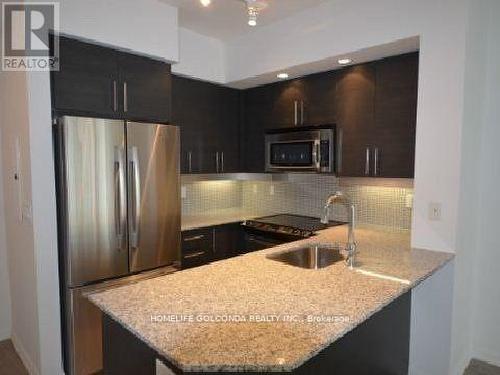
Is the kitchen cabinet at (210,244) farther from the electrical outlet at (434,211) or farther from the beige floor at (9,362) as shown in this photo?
the electrical outlet at (434,211)

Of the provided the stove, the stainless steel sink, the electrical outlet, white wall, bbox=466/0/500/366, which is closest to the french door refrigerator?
the stove

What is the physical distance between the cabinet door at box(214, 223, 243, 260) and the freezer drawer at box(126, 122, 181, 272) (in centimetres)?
57

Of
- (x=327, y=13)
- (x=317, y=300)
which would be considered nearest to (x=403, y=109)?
(x=327, y=13)

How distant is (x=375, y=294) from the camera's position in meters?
1.44

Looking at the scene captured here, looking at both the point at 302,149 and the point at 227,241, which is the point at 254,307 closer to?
the point at 302,149

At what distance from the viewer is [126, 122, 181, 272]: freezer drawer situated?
2.47 meters

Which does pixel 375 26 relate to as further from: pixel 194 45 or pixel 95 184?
pixel 95 184

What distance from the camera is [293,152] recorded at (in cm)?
313

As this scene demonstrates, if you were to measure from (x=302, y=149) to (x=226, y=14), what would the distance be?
1.31 m

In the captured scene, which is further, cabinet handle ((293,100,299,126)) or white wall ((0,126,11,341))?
cabinet handle ((293,100,299,126))

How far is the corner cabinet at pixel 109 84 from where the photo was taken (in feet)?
7.35

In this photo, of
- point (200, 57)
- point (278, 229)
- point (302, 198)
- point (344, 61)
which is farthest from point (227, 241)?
point (344, 61)

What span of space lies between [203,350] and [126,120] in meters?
1.95

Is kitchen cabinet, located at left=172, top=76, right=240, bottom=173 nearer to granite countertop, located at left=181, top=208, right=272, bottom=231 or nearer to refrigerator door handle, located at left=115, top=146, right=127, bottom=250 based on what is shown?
granite countertop, located at left=181, top=208, right=272, bottom=231
